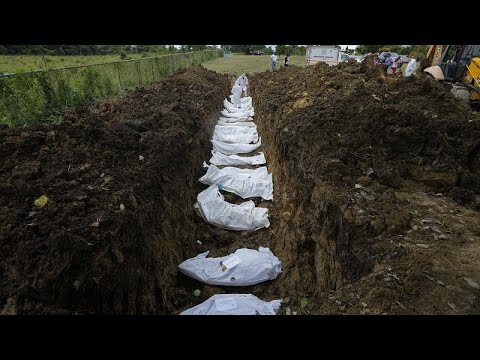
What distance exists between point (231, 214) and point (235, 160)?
3.33m

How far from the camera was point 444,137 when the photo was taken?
573cm

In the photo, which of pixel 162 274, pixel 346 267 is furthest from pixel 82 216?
pixel 346 267

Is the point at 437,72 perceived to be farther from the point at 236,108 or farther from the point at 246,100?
the point at 246,100

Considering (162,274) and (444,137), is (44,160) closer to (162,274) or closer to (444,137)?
(162,274)

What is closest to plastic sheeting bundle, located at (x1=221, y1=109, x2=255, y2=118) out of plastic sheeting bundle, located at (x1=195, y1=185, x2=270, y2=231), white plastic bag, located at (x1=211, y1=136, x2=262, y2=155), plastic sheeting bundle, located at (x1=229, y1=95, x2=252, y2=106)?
plastic sheeting bundle, located at (x1=229, y1=95, x2=252, y2=106)

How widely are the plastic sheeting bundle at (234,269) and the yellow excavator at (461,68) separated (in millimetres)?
9747

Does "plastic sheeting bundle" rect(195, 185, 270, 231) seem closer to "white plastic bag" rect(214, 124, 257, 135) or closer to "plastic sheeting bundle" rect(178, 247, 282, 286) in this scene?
"plastic sheeting bundle" rect(178, 247, 282, 286)

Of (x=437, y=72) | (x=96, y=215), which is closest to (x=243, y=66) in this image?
(x=437, y=72)

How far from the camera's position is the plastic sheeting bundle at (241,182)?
857cm

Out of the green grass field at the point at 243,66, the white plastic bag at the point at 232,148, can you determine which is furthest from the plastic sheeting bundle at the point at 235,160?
the green grass field at the point at 243,66

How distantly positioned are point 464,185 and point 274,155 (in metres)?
5.07

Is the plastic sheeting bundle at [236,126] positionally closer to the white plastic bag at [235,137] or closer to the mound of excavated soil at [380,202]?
the white plastic bag at [235,137]

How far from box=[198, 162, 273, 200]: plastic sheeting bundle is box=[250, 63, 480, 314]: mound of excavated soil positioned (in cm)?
44

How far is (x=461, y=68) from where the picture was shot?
1192cm
